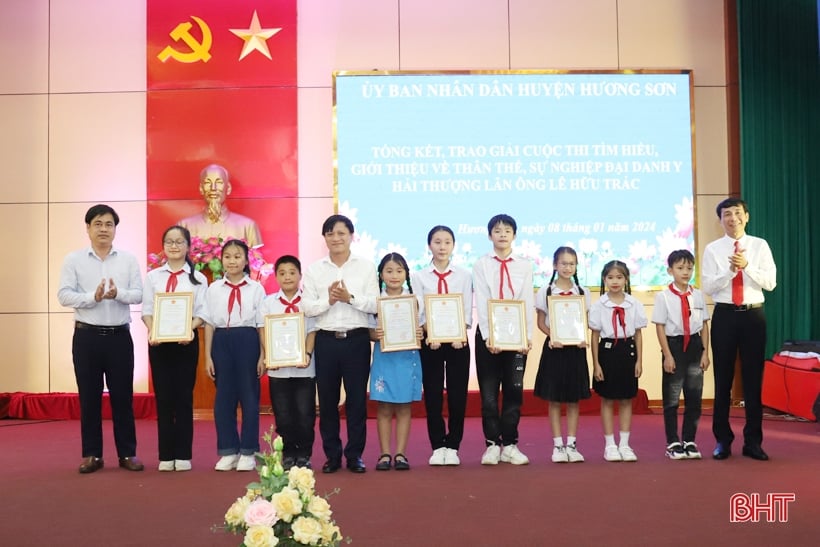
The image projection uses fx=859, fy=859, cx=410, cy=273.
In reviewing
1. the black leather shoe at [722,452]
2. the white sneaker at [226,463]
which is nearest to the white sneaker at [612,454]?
the black leather shoe at [722,452]

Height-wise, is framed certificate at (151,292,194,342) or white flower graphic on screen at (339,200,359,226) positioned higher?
white flower graphic on screen at (339,200,359,226)

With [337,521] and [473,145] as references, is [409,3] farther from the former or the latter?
[337,521]

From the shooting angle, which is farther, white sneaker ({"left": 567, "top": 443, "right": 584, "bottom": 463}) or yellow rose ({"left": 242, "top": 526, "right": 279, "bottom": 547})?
white sneaker ({"left": 567, "top": 443, "right": 584, "bottom": 463})

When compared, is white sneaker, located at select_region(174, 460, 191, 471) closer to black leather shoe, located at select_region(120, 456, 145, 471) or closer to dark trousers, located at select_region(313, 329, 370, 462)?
black leather shoe, located at select_region(120, 456, 145, 471)

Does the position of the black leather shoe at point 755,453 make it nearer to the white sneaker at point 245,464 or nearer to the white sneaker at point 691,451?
the white sneaker at point 691,451

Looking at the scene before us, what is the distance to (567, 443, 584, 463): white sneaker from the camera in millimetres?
4629

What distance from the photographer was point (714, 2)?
7492 millimetres

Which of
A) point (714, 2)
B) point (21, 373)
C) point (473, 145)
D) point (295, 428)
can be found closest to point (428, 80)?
point (473, 145)

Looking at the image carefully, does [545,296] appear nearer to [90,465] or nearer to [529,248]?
[529,248]

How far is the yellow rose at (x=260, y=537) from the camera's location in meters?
1.87

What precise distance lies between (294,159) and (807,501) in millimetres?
5022

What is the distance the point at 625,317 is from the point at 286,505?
127 inches

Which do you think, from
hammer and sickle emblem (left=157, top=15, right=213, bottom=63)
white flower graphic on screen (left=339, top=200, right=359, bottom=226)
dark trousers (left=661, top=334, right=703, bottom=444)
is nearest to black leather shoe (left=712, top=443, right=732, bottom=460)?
dark trousers (left=661, top=334, right=703, bottom=444)

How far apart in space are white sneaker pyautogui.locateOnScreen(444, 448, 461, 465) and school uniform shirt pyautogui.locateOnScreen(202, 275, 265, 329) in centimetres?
123
